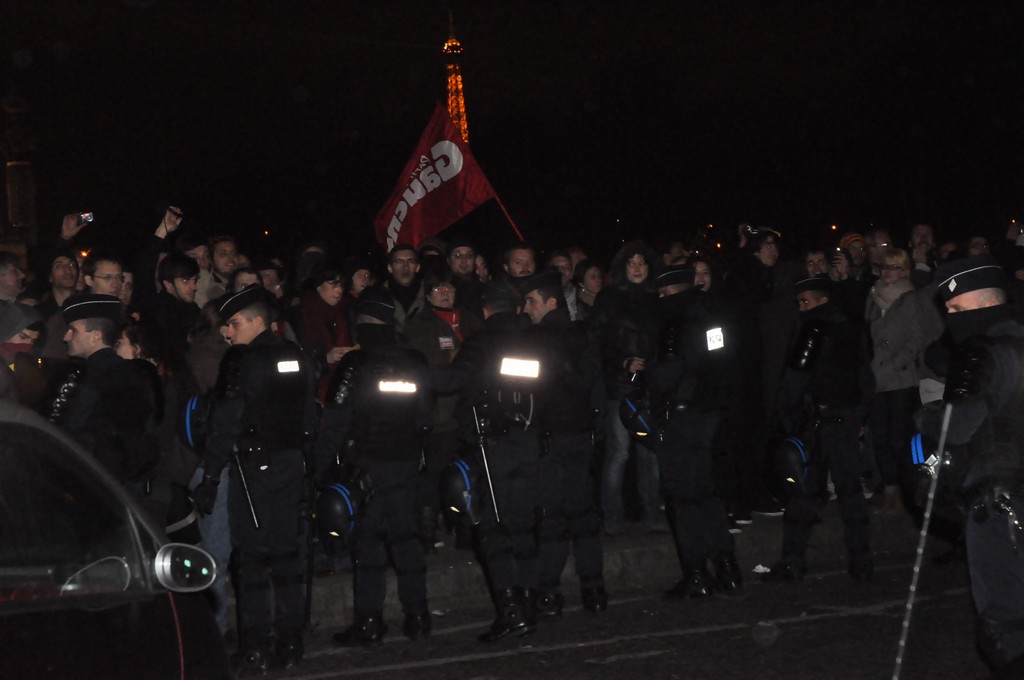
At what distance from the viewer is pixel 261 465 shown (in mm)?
8008

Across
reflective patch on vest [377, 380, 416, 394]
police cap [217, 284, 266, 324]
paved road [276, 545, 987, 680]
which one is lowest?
paved road [276, 545, 987, 680]

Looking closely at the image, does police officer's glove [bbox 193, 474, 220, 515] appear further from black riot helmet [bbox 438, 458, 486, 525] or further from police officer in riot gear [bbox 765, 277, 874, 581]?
police officer in riot gear [bbox 765, 277, 874, 581]

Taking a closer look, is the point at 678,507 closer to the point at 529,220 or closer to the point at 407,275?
the point at 407,275

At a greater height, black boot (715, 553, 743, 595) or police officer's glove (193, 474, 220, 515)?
police officer's glove (193, 474, 220, 515)

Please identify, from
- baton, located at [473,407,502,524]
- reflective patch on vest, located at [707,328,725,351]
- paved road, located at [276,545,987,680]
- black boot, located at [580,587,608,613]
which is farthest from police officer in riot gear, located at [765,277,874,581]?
baton, located at [473,407,502,524]

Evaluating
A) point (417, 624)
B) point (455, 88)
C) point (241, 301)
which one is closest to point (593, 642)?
point (417, 624)

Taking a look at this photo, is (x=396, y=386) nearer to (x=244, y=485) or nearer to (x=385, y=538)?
(x=385, y=538)

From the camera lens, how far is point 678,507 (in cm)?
975

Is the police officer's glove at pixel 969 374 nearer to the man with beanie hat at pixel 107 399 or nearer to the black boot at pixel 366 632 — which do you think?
the black boot at pixel 366 632

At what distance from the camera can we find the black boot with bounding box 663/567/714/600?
9.76 m

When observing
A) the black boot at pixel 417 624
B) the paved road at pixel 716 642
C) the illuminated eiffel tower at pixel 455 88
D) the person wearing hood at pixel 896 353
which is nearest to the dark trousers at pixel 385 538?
the black boot at pixel 417 624

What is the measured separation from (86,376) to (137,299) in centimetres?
344

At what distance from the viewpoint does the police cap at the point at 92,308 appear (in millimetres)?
7973

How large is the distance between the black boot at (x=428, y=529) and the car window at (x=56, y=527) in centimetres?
632
